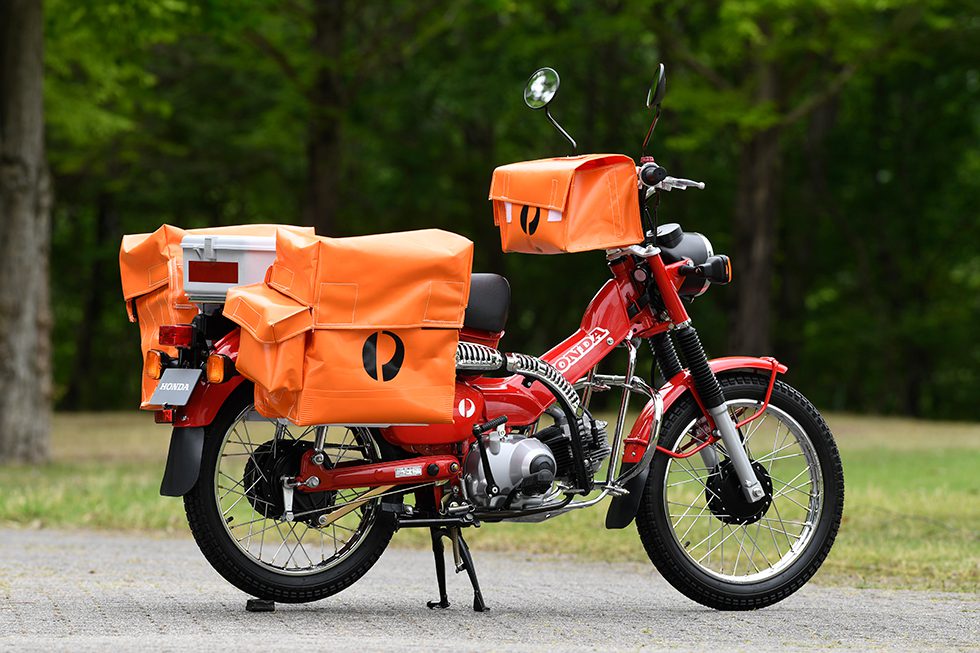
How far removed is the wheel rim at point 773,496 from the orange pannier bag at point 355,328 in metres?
1.22

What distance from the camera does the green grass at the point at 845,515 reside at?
25.1 feet

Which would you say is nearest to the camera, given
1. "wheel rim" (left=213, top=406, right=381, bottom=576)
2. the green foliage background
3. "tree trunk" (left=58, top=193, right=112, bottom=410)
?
"wheel rim" (left=213, top=406, right=381, bottom=576)

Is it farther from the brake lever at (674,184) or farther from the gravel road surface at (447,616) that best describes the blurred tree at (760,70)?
the brake lever at (674,184)

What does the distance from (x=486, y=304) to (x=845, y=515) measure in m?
5.05

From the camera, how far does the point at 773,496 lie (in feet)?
20.2

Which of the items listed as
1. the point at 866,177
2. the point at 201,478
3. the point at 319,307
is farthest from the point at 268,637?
the point at 866,177

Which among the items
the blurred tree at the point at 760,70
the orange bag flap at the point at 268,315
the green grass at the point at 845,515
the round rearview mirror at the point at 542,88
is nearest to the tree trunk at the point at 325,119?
the blurred tree at the point at 760,70

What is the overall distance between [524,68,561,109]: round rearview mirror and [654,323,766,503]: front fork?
104cm

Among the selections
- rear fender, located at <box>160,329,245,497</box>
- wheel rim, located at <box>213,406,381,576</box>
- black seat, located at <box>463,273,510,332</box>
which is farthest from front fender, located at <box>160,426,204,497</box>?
black seat, located at <box>463,273,510,332</box>

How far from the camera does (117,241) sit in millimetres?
31625

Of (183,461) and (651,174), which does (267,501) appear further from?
(651,174)

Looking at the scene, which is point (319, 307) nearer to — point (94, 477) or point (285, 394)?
point (285, 394)

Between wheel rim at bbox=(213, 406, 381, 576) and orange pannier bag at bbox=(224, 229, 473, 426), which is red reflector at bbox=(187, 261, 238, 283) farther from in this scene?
wheel rim at bbox=(213, 406, 381, 576)

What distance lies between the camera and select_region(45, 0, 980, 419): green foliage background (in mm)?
21328
